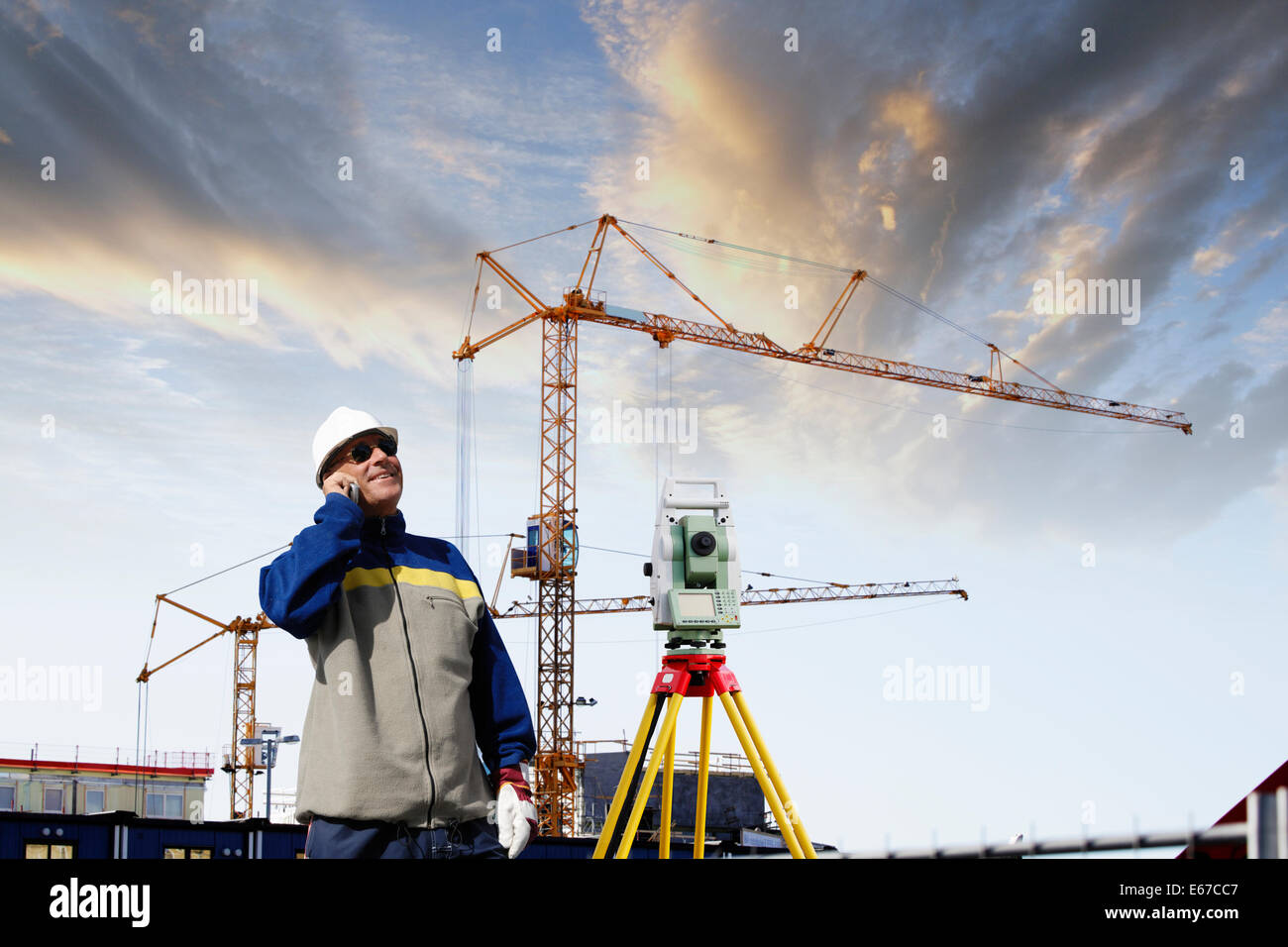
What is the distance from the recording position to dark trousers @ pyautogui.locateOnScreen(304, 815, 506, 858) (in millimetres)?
3652

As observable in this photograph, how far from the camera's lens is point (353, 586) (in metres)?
3.96

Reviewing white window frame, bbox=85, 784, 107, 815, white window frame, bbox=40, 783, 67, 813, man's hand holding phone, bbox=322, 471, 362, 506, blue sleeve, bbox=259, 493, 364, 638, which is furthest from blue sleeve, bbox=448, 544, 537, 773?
white window frame, bbox=85, 784, 107, 815

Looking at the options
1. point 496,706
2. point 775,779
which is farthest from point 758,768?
point 496,706

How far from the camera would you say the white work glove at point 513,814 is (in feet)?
12.8

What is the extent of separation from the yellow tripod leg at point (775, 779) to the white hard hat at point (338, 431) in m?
4.70

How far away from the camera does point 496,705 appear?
416cm

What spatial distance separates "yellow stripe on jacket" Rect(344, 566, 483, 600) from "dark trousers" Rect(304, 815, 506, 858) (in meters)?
→ 0.76

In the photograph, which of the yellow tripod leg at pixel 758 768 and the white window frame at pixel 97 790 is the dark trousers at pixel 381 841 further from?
the white window frame at pixel 97 790

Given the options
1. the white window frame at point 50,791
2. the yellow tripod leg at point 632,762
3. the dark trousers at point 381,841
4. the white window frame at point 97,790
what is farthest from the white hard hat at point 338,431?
the white window frame at point 97,790

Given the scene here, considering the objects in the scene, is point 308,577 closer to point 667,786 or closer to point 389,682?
point 389,682
